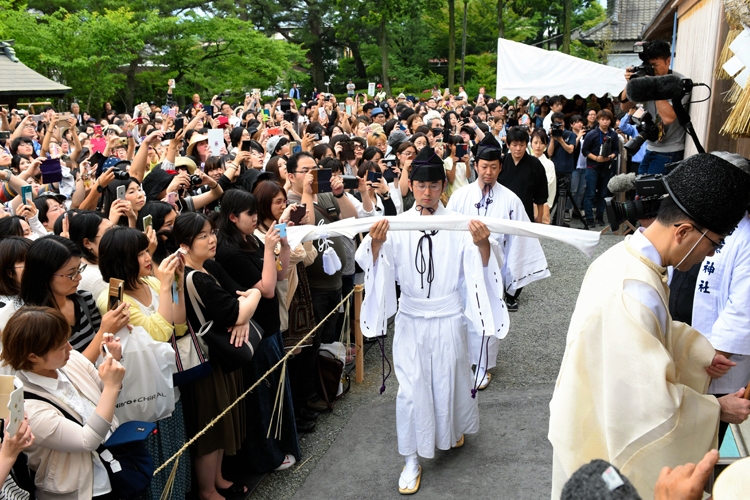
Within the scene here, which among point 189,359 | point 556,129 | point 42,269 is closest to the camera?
point 42,269

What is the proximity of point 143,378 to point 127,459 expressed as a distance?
1.51 ft

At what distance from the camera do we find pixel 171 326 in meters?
3.62

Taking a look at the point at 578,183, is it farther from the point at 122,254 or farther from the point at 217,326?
the point at 122,254

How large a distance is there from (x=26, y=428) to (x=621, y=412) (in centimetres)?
212

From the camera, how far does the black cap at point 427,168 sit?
464 cm

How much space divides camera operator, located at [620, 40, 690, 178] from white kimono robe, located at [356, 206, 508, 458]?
6.80 feet

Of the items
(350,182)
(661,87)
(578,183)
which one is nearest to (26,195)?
(350,182)

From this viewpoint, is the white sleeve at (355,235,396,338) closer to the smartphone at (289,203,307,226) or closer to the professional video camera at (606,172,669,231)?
the smartphone at (289,203,307,226)

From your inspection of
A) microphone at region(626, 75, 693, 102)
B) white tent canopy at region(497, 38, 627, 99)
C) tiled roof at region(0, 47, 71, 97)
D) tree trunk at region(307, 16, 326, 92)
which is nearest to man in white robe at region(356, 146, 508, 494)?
microphone at region(626, 75, 693, 102)

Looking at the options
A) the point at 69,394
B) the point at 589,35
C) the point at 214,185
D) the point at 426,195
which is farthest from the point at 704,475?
the point at 589,35

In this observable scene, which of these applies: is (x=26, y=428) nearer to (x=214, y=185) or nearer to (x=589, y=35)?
(x=214, y=185)

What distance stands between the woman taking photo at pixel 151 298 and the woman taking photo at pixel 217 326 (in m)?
0.18

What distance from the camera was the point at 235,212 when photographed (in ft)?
14.5

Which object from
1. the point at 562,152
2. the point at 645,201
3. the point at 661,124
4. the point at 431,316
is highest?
the point at 661,124
